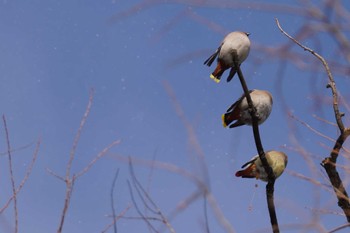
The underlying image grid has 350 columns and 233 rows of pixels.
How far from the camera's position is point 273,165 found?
1.72m

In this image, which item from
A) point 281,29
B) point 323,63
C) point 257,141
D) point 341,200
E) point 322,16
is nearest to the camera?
point 322,16

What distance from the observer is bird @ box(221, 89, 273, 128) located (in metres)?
1.73

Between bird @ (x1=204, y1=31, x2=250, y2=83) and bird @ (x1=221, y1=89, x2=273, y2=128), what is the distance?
0.11 meters

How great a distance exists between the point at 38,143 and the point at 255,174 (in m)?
0.78

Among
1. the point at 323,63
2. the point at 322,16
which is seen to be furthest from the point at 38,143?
the point at 322,16

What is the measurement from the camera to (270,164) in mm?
1712

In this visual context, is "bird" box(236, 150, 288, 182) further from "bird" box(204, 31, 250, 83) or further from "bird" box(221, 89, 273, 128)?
"bird" box(204, 31, 250, 83)

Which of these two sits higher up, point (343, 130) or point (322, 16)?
point (343, 130)

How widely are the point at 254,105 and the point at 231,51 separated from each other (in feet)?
0.68

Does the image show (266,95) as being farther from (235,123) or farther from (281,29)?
(281,29)

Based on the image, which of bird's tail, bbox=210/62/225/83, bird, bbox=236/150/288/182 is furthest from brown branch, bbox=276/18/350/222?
bird's tail, bbox=210/62/225/83

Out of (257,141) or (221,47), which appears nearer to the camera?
(257,141)

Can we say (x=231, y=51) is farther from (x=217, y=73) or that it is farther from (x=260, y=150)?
(x=260, y=150)

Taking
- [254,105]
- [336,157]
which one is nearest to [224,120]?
[254,105]
